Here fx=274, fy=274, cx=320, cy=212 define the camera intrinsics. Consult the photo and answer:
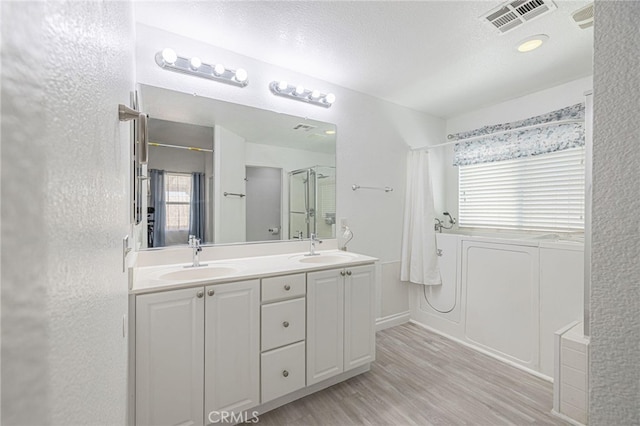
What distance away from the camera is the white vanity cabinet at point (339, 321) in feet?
6.04

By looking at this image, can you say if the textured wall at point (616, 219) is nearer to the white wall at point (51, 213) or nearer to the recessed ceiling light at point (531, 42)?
the white wall at point (51, 213)

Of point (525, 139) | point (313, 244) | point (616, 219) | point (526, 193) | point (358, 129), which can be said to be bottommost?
point (313, 244)

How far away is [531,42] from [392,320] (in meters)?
2.69

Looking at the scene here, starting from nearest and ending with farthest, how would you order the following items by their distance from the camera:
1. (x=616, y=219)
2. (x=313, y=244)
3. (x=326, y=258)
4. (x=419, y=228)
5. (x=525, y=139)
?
(x=616, y=219), (x=326, y=258), (x=313, y=244), (x=525, y=139), (x=419, y=228)

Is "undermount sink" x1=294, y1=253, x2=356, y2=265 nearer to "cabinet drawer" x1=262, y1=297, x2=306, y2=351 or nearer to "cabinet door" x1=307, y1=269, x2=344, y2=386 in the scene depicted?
"cabinet door" x1=307, y1=269, x2=344, y2=386

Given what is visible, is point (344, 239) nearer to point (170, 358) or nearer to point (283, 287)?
point (283, 287)

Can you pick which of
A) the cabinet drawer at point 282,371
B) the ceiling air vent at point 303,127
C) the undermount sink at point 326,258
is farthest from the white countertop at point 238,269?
the ceiling air vent at point 303,127

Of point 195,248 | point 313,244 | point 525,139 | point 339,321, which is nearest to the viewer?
point 195,248

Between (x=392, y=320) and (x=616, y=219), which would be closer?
(x=616, y=219)

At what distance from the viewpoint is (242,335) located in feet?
5.19

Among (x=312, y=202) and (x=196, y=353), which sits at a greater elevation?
(x=312, y=202)

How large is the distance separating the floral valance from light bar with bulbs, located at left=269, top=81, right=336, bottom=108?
1.39 metres

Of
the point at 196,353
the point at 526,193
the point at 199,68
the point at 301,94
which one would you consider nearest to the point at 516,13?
the point at 301,94

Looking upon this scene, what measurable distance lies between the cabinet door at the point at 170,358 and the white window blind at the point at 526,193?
2956 millimetres
